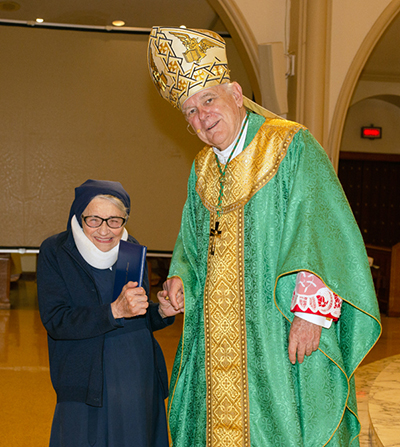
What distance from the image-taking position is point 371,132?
1056 centimetres

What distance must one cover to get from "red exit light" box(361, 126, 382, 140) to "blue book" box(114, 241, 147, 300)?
9.57 m

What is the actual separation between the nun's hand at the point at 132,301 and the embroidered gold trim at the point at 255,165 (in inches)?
15.0

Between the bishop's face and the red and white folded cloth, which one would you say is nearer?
the red and white folded cloth

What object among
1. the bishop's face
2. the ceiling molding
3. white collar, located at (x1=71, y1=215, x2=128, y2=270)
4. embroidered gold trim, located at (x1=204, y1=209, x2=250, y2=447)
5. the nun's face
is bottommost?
embroidered gold trim, located at (x1=204, y1=209, x2=250, y2=447)

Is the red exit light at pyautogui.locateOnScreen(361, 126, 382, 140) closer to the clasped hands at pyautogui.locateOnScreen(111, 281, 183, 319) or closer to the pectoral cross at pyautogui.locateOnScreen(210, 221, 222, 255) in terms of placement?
the pectoral cross at pyautogui.locateOnScreen(210, 221, 222, 255)

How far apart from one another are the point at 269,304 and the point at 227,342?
20 centimetres

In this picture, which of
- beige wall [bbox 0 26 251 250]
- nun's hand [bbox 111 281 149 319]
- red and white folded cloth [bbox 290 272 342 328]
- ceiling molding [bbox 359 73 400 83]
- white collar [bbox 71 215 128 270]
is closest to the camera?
red and white folded cloth [bbox 290 272 342 328]

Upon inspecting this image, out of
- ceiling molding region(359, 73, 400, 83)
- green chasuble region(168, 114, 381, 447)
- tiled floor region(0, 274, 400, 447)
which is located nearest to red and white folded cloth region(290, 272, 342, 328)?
green chasuble region(168, 114, 381, 447)

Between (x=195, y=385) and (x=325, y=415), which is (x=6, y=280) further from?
(x=325, y=415)

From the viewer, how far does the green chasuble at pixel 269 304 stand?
63.9 inches

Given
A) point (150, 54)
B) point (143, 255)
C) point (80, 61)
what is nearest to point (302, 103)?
point (150, 54)

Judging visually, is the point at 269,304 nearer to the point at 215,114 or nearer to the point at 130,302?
the point at 130,302

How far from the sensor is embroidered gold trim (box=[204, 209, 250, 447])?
174 cm

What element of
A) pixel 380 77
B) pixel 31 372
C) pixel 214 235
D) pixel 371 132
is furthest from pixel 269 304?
pixel 371 132
